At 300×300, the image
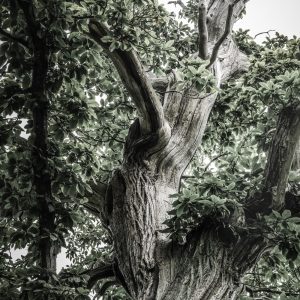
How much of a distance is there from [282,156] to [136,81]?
1384mm

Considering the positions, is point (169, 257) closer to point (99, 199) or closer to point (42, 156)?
point (99, 199)

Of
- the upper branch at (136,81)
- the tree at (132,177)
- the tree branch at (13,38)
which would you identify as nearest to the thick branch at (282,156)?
the tree at (132,177)

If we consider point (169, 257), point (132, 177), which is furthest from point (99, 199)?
point (169, 257)

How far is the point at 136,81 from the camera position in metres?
3.44

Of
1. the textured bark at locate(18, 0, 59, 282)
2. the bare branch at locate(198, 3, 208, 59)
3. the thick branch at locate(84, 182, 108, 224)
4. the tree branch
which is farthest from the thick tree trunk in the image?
the bare branch at locate(198, 3, 208, 59)

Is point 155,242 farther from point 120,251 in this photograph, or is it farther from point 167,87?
point 167,87

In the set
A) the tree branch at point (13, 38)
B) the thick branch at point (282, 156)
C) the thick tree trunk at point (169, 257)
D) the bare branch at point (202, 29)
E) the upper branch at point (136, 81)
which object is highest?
the bare branch at point (202, 29)

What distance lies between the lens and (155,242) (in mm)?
3359

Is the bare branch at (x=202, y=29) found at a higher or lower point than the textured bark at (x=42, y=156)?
higher

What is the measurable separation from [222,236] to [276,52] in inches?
81.8

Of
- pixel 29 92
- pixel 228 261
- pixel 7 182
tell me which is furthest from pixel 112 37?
pixel 228 261

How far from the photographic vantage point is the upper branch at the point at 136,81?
3293mm

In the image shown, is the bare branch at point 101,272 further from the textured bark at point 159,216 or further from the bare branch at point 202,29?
the bare branch at point 202,29

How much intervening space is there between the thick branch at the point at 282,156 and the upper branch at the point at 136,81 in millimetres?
1095
